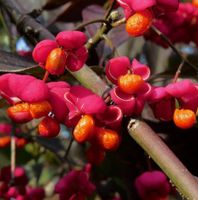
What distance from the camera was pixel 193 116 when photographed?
0.83 m

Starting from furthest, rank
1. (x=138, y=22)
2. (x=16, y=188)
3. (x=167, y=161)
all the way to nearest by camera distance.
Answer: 1. (x=16, y=188)
2. (x=138, y=22)
3. (x=167, y=161)

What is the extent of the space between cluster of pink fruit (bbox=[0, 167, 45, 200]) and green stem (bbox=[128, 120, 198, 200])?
665 mm

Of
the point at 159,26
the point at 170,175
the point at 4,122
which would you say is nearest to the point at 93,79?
the point at 170,175

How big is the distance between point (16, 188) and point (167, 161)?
0.75 m

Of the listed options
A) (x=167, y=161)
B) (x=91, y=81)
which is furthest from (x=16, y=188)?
(x=167, y=161)

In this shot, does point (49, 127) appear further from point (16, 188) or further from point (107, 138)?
point (16, 188)

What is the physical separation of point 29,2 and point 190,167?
0.66 metres

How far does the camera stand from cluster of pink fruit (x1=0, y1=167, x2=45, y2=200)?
4.42ft

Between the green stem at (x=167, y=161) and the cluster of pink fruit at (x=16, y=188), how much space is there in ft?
2.18

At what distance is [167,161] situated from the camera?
2.33 feet

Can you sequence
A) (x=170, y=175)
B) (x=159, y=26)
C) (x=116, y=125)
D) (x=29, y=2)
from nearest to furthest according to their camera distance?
(x=170, y=175)
(x=116, y=125)
(x=159, y=26)
(x=29, y=2)

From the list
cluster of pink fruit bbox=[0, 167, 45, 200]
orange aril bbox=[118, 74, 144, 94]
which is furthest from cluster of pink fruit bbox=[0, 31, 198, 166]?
cluster of pink fruit bbox=[0, 167, 45, 200]

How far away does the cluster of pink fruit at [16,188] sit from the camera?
4.42ft

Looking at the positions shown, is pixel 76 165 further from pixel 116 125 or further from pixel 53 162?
pixel 116 125
